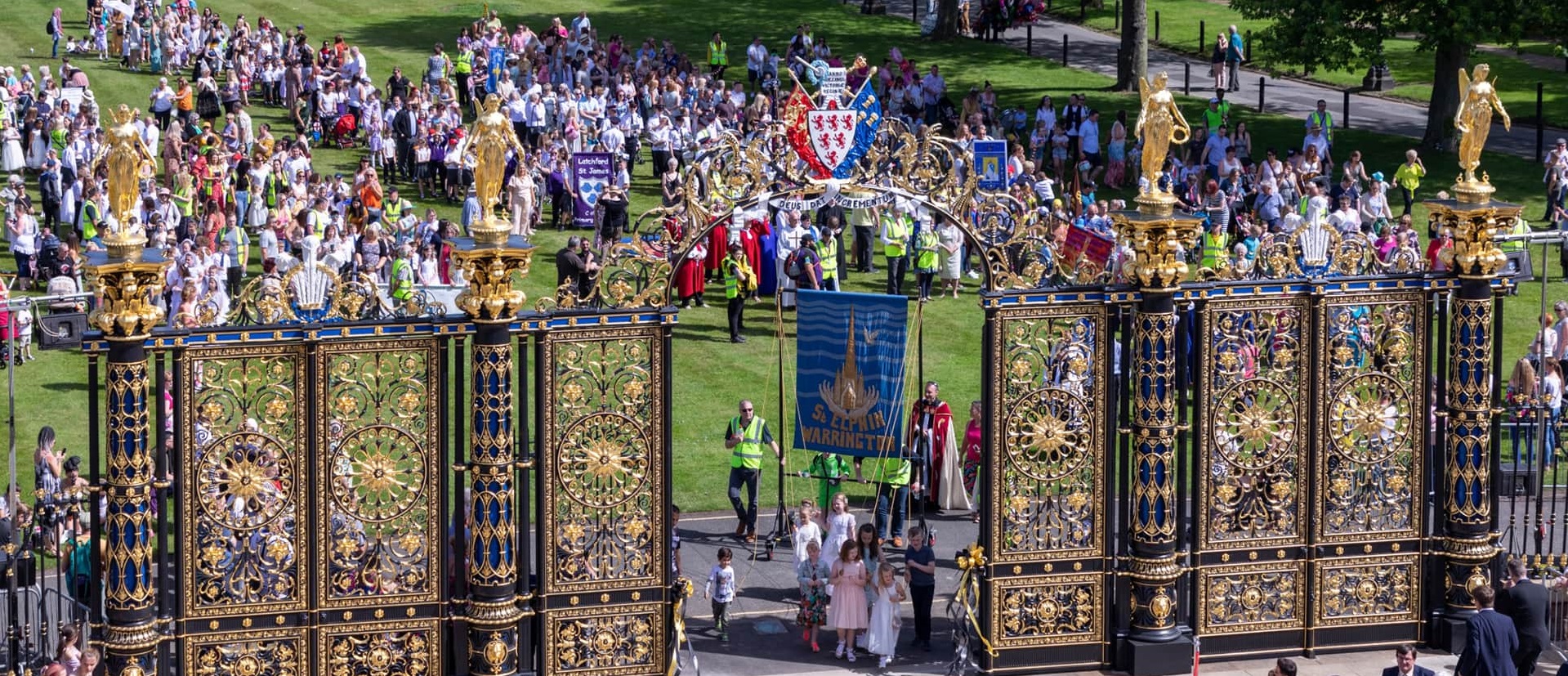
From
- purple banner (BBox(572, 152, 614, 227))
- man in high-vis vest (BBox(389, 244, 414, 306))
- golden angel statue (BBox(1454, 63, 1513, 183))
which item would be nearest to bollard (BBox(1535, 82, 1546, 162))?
purple banner (BBox(572, 152, 614, 227))

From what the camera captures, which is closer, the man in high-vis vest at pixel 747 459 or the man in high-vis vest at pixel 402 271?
the man in high-vis vest at pixel 747 459

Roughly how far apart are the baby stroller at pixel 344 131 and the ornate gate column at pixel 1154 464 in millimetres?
29123

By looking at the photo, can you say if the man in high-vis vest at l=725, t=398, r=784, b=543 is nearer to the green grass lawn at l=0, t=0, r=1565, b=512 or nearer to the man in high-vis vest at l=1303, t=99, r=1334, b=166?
the green grass lawn at l=0, t=0, r=1565, b=512

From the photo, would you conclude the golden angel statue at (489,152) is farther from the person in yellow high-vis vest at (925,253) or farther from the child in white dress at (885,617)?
the person in yellow high-vis vest at (925,253)

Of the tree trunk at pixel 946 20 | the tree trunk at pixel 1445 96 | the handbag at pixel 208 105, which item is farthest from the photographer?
the tree trunk at pixel 946 20

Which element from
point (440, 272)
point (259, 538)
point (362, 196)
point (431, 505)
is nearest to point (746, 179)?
point (431, 505)

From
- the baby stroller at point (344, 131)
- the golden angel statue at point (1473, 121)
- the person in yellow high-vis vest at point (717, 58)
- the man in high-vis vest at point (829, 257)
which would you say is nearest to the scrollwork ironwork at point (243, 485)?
the golden angel statue at point (1473, 121)

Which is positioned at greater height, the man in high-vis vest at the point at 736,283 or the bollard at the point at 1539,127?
the bollard at the point at 1539,127

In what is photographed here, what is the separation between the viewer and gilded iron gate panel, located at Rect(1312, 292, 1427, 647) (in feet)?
74.4

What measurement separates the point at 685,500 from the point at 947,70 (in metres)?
30.9

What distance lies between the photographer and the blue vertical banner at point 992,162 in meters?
32.3

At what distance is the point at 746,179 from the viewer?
2173 centimetres

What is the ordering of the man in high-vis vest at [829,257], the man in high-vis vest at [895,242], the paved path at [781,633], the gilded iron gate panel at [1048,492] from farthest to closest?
the man in high-vis vest at [895,242]
the man in high-vis vest at [829,257]
the paved path at [781,633]
the gilded iron gate panel at [1048,492]

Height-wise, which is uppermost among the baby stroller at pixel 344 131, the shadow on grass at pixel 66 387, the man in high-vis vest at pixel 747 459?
the baby stroller at pixel 344 131
